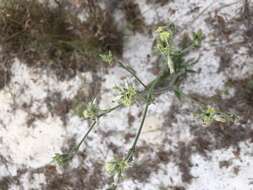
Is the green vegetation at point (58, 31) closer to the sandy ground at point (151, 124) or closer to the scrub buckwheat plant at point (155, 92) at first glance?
the sandy ground at point (151, 124)

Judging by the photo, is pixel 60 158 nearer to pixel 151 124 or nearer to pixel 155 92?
pixel 155 92

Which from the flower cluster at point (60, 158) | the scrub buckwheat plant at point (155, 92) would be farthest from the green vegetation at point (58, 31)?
the flower cluster at point (60, 158)

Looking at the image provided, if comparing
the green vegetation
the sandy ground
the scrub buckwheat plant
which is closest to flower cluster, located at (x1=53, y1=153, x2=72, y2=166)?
the scrub buckwheat plant

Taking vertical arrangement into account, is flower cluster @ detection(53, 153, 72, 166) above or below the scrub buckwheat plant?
below

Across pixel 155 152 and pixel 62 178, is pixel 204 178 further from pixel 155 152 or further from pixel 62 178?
pixel 62 178

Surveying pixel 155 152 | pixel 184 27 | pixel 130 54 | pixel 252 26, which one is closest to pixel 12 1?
pixel 130 54

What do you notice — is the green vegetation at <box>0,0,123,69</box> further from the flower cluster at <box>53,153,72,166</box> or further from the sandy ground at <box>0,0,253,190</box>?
the flower cluster at <box>53,153,72,166</box>

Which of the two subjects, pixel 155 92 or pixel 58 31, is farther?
pixel 58 31

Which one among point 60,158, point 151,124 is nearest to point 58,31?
point 151,124
